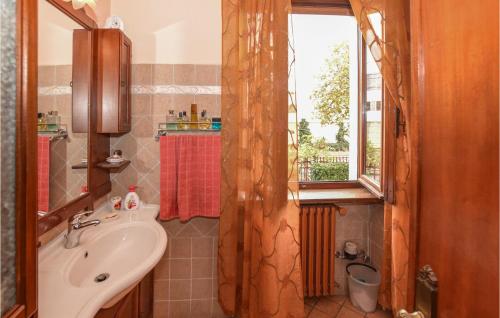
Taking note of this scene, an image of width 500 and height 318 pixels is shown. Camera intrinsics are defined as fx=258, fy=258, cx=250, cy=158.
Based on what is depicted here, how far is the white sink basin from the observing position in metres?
0.82

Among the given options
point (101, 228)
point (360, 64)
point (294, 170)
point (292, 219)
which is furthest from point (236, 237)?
point (360, 64)

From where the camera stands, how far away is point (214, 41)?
72.4 inches

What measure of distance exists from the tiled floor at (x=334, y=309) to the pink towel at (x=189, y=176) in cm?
109

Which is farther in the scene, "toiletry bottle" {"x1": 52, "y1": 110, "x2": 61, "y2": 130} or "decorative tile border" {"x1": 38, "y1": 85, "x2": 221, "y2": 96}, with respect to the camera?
"decorative tile border" {"x1": 38, "y1": 85, "x2": 221, "y2": 96}

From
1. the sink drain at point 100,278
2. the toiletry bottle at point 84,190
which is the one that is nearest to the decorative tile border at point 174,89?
the toiletry bottle at point 84,190

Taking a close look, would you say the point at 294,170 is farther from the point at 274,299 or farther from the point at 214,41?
the point at 214,41

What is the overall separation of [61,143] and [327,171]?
1.91 meters

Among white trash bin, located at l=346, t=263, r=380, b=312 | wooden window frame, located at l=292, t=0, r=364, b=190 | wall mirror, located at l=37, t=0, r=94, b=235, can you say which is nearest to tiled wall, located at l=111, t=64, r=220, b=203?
wall mirror, located at l=37, t=0, r=94, b=235

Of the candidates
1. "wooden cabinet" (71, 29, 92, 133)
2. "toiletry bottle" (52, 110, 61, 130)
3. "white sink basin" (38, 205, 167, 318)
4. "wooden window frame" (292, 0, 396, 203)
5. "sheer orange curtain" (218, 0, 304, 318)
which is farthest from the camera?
"wooden window frame" (292, 0, 396, 203)

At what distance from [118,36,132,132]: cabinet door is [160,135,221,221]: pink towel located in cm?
25

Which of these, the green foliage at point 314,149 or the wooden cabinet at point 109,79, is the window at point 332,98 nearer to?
the green foliage at point 314,149

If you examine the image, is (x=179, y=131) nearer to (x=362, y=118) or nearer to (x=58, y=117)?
(x=58, y=117)

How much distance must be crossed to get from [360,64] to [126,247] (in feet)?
7.18

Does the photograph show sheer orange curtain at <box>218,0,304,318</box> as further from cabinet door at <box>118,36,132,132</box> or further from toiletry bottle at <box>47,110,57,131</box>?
toiletry bottle at <box>47,110,57,131</box>
